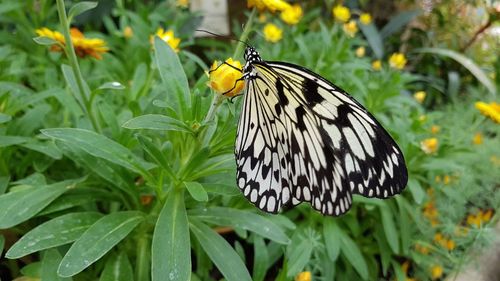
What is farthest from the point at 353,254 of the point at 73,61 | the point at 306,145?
the point at 73,61

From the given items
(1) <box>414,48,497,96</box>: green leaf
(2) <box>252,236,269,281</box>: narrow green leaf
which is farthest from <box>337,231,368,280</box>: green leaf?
(1) <box>414,48,497,96</box>: green leaf

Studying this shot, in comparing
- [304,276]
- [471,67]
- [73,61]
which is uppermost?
[471,67]

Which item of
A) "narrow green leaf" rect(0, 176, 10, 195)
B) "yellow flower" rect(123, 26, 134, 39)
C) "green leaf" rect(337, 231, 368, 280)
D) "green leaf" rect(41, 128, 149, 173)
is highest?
"yellow flower" rect(123, 26, 134, 39)

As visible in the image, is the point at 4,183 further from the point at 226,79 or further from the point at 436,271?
the point at 436,271

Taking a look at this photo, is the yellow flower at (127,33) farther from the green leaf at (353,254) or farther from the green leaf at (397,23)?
the green leaf at (397,23)

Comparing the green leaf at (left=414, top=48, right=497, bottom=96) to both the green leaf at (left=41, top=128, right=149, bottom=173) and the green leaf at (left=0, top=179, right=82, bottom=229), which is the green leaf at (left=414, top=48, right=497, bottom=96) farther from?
the green leaf at (left=0, top=179, right=82, bottom=229)

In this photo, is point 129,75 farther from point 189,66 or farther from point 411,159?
point 411,159
